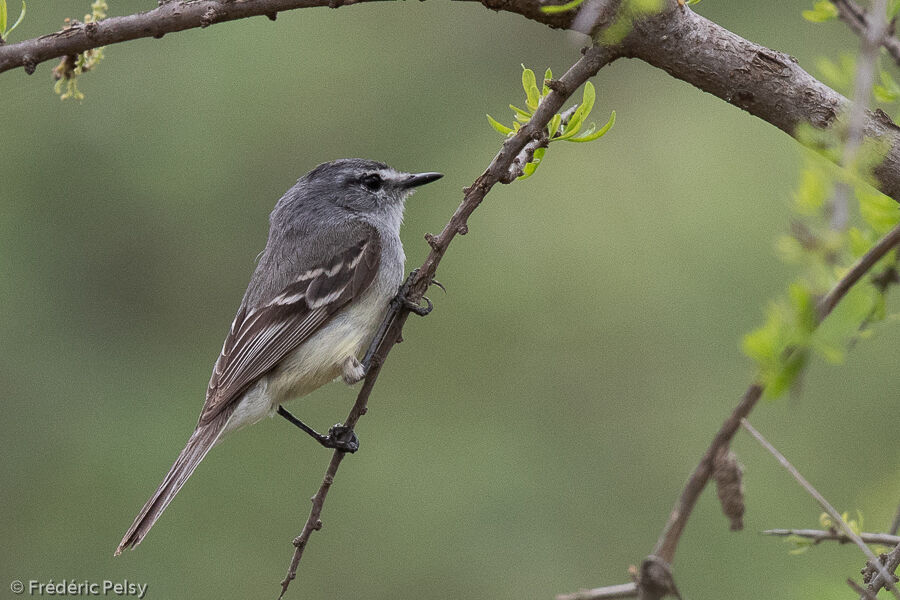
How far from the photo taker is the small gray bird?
4.60 m

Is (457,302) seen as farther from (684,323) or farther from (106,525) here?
(106,525)

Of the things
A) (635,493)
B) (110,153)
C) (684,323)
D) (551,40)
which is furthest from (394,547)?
(551,40)

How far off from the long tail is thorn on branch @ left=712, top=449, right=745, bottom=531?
105 inches

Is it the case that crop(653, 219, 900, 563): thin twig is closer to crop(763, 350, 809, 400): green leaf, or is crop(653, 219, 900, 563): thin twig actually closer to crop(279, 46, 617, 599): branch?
crop(763, 350, 809, 400): green leaf

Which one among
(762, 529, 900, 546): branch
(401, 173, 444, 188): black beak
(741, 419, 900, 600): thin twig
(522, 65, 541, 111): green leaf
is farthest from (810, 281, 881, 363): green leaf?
(401, 173, 444, 188): black beak

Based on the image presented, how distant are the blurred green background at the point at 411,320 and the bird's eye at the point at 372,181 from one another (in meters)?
2.15

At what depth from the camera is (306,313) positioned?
482 cm

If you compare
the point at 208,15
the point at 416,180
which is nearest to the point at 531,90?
the point at 208,15

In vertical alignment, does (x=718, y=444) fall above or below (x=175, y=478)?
above

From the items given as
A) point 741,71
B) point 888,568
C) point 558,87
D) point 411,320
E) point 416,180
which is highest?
point 741,71

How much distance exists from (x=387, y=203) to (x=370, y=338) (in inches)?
38.8

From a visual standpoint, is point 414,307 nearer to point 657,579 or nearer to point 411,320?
point 657,579

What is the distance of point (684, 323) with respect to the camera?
263 inches

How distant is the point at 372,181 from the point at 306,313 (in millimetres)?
1013
